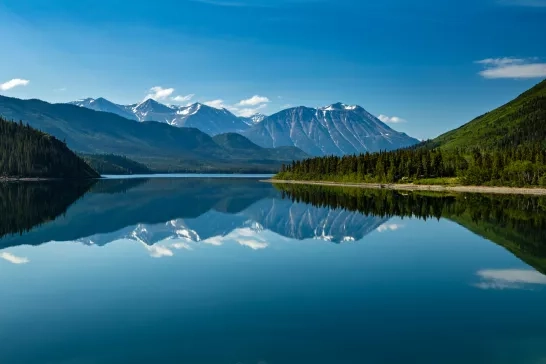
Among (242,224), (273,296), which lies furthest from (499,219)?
(273,296)

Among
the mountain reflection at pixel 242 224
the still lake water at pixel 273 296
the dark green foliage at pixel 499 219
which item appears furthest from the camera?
the mountain reflection at pixel 242 224

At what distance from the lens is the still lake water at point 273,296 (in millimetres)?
22469

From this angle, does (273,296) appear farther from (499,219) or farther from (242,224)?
(499,219)

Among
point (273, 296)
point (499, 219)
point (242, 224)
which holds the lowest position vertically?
point (242, 224)

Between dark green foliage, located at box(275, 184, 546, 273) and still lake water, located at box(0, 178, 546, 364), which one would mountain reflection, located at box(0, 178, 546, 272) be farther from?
still lake water, located at box(0, 178, 546, 364)

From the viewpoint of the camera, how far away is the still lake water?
885 inches

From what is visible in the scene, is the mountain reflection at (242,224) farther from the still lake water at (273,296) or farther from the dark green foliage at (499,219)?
the still lake water at (273,296)

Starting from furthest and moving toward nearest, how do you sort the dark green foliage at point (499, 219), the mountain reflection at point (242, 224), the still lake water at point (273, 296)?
the mountain reflection at point (242, 224)
the dark green foliage at point (499, 219)
the still lake water at point (273, 296)

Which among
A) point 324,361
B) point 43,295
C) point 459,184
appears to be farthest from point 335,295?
point 459,184

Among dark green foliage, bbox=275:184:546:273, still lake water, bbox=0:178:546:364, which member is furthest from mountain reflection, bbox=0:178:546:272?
still lake water, bbox=0:178:546:364

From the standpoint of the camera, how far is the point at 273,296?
32.3 m

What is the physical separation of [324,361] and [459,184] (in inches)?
6841

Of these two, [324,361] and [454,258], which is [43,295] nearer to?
[324,361]

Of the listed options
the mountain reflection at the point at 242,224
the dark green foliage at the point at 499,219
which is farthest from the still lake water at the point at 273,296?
the mountain reflection at the point at 242,224
